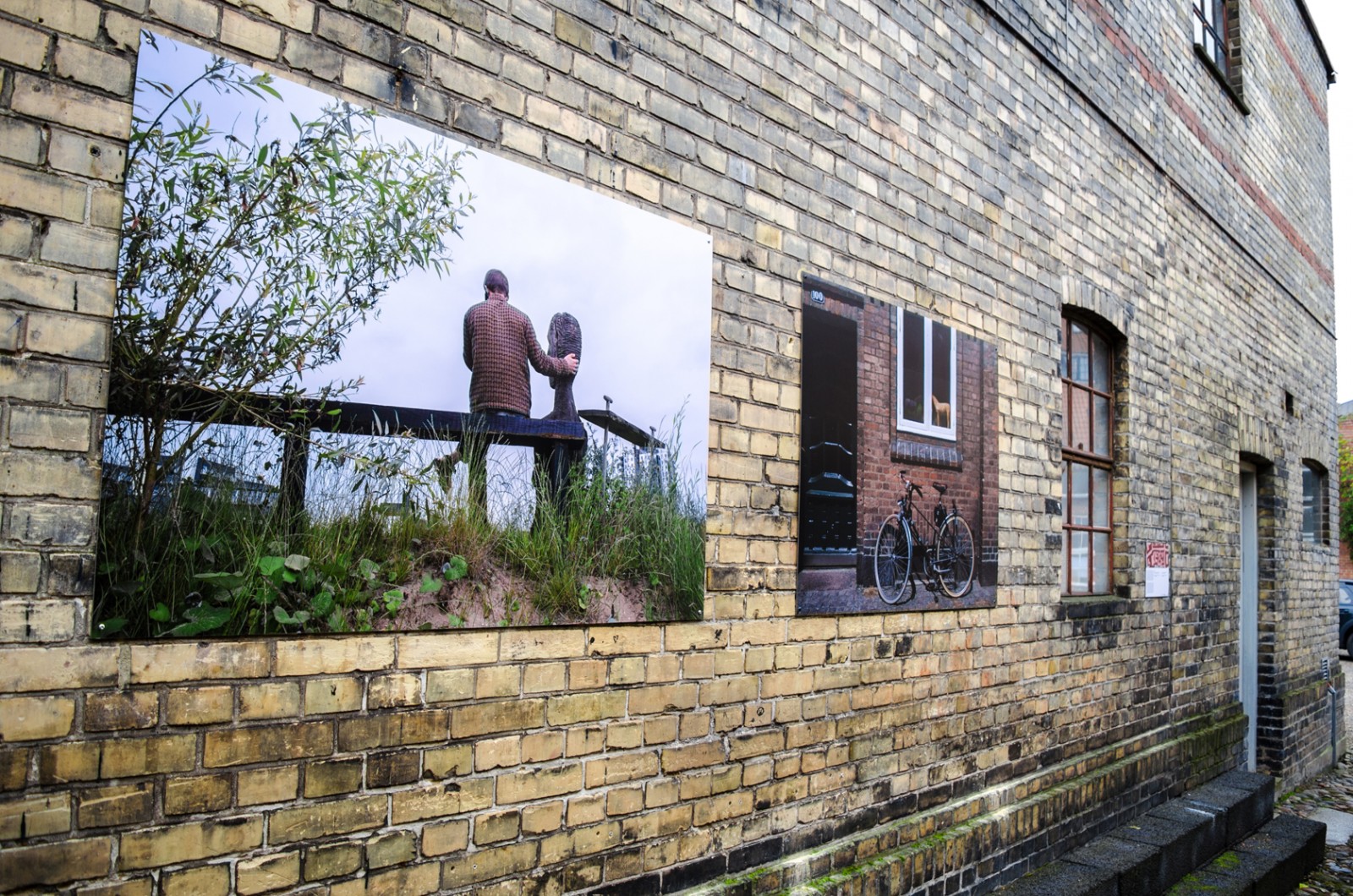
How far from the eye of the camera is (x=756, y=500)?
3164 millimetres

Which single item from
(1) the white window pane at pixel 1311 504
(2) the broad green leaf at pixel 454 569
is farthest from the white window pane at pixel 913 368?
(1) the white window pane at pixel 1311 504

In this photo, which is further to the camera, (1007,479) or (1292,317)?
(1292,317)

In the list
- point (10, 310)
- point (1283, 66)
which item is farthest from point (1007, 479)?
point (1283, 66)

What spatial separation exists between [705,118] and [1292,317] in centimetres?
826

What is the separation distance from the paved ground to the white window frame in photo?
383cm

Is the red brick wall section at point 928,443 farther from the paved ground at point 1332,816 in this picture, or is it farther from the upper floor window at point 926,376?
the paved ground at point 1332,816

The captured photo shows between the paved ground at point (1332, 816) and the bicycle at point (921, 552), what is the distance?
3.38m

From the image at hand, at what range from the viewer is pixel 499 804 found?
2.41m

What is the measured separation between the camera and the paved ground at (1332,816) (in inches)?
217

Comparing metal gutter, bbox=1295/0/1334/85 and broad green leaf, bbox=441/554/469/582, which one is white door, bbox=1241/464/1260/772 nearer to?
metal gutter, bbox=1295/0/1334/85

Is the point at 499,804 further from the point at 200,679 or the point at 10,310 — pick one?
the point at 10,310

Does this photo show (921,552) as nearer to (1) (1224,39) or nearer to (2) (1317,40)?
(1) (1224,39)

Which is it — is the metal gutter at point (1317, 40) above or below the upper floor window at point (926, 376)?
above

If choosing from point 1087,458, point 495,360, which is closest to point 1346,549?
point 1087,458
